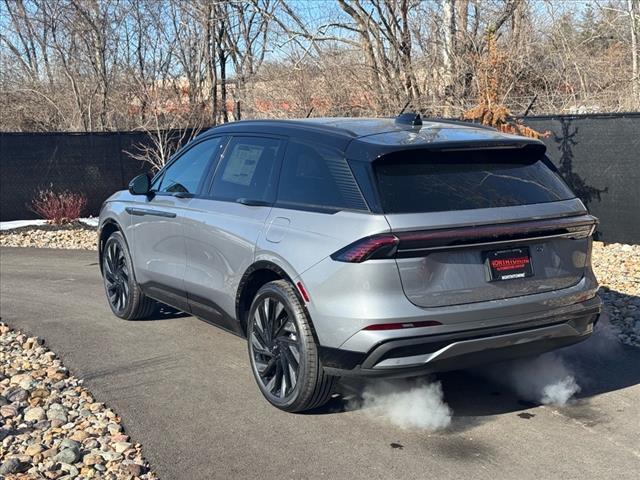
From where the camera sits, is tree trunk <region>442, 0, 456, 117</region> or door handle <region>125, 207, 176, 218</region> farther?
tree trunk <region>442, 0, 456, 117</region>

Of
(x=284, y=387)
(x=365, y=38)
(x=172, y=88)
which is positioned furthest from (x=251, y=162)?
(x=172, y=88)

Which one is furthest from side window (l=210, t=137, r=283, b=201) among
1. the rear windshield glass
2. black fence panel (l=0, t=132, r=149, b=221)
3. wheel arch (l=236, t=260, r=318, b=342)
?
black fence panel (l=0, t=132, r=149, b=221)

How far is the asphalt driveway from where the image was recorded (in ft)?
13.0

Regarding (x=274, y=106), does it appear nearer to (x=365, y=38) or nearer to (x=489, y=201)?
(x=365, y=38)

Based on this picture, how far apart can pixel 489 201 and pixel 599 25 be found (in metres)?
12.2

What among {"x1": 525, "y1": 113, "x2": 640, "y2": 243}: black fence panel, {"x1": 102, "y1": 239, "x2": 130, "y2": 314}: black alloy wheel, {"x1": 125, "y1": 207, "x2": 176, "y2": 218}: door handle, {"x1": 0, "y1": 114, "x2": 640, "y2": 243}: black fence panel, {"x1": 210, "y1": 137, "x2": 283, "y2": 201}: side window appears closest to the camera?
{"x1": 210, "y1": 137, "x2": 283, "y2": 201}: side window

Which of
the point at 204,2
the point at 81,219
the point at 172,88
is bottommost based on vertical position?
the point at 81,219

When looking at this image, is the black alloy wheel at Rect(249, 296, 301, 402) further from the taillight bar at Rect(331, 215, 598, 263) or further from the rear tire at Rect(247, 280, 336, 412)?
the taillight bar at Rect(331, 215, 598, 263)

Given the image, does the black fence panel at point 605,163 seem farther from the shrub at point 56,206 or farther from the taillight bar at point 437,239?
the shrub at point 56,206

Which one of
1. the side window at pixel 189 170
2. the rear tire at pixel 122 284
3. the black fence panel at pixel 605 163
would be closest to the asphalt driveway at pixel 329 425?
the rear tire at pixel 122 284

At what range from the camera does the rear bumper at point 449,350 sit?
4039mm

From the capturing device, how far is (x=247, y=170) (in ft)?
17.5

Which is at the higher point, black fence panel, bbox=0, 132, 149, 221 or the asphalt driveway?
black fence panel, bbox=0, 132, 149, 221

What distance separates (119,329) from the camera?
6793mm
